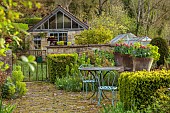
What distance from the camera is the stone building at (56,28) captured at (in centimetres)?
2417

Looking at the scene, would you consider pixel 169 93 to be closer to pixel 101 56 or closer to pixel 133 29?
pixel 101 56

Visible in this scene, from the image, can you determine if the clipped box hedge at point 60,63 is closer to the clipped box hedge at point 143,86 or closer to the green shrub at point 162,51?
the green shrub at point 162,51

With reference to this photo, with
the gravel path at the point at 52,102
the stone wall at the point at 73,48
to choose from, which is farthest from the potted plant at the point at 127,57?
the stone wall at the point at 73,48

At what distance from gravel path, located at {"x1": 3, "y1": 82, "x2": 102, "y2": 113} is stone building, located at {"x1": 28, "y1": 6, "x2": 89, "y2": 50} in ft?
43.5

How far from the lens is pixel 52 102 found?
8.84 meters

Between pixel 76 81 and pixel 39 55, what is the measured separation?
11938 mm

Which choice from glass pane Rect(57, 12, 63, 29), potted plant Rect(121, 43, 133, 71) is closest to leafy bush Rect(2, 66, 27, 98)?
potted plant Rect(121, 43, 133, 71)

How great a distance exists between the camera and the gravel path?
7.88 m

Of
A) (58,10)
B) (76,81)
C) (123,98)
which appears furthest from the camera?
(58,10)

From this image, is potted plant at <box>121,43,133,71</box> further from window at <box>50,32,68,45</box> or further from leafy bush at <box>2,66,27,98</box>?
window at <box>50,32,68,45</box>

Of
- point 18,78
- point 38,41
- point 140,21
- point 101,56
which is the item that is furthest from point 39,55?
point 18,78

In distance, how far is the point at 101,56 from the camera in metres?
14.0

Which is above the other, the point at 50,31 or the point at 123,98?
the point at 50,31

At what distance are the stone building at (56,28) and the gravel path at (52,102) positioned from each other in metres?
13.3
